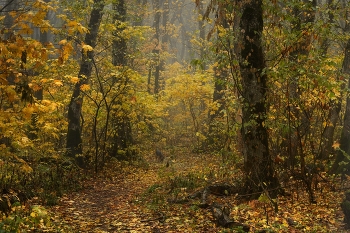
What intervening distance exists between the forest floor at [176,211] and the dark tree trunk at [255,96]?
0.71 m

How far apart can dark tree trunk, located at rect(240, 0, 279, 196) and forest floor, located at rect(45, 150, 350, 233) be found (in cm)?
71

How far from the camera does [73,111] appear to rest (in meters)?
12.3

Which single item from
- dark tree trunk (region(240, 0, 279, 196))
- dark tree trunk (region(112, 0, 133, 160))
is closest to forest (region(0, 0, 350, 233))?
dark tree trunk (region(240, 0, 279, 196))

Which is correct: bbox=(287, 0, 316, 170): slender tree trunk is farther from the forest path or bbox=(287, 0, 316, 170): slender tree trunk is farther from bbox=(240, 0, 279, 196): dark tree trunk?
the forest path

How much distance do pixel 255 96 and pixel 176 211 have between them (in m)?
3.17

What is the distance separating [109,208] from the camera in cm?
840

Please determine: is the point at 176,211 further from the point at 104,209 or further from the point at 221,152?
the point at 221,152

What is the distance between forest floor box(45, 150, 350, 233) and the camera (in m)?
6.36

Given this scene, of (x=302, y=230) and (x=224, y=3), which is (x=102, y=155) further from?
(x=302, y=230)

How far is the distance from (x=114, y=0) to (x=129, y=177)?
22.2 ft

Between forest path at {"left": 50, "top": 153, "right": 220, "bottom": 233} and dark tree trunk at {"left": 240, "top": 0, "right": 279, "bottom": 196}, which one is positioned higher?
dark tree trunk at {"left": 240, "top": 0, "right": 279, "bottom": 196}

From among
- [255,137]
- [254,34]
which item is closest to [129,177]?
[255,137]

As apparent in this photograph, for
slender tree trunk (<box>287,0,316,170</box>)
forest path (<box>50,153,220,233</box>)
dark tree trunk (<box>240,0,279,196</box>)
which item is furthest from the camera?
dark tree trunk (<box>240,0,279,196</box>)

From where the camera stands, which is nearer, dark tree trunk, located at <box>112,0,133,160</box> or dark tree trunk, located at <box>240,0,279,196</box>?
dark tree trunk, located at <box>240,0,279,196</box>
